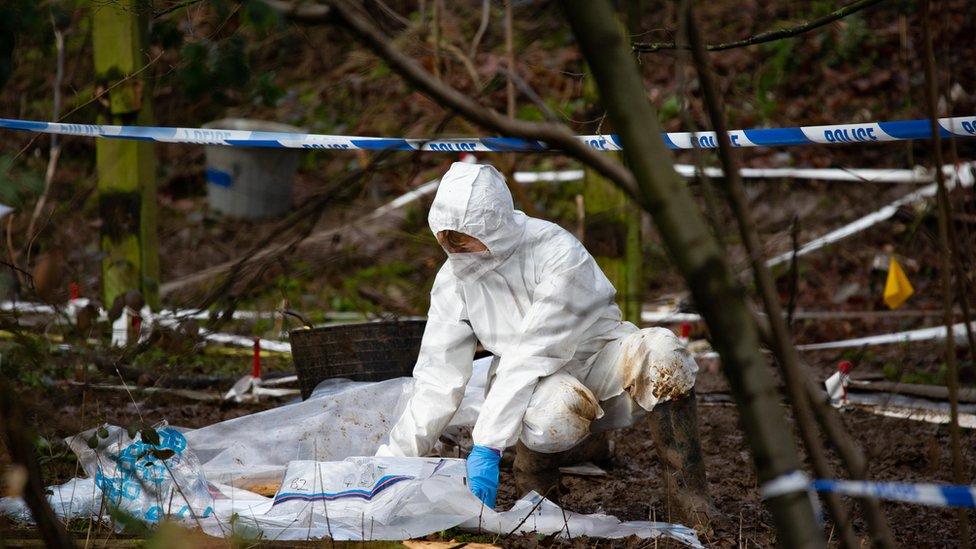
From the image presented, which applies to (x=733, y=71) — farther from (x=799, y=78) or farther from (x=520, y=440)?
(x=520, y=440)

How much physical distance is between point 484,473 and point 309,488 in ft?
1.91

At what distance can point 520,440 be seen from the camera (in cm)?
366

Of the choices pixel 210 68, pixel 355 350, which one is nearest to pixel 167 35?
pixel 210 68

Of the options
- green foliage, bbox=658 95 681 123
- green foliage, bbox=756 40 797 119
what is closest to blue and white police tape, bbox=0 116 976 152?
green foliage, bbox=658 95 681 123

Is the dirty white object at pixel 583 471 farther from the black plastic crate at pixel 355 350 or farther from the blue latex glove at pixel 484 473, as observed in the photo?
the black plastic crate at pixel 355 350

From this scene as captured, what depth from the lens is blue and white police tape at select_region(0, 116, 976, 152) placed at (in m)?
3.71

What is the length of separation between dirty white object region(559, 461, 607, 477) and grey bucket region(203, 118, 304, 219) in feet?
21.5

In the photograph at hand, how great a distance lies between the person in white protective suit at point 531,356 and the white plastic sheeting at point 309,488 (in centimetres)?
19

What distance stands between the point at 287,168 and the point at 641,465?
660 centimetres

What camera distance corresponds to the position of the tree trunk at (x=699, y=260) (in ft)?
4.70

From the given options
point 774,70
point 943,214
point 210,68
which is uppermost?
point 774,70

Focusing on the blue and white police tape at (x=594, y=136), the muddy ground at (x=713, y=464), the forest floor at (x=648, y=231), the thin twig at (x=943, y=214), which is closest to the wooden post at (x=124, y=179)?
the forest floor at (x=648, y=231)

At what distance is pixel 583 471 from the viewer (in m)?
4.14

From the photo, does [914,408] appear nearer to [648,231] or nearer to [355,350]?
[355,350]
